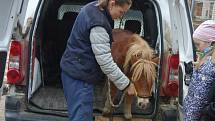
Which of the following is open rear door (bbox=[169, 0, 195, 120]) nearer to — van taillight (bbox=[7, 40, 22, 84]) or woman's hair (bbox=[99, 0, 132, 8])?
woman's hair (bbox=[99, 0, 132, 8])

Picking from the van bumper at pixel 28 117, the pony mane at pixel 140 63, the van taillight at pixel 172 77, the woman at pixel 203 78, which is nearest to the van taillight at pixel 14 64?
the van bumper at pixel 28 117

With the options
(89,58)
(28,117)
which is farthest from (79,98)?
(28,117)

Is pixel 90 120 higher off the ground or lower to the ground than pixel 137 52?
lower

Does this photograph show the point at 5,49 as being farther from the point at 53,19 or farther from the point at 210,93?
the point at 53,19

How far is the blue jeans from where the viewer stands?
12.7ft

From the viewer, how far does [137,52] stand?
418cm

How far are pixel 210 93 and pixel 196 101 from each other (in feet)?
0.46

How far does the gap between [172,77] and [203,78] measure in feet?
4.41

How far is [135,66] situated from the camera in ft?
13.5

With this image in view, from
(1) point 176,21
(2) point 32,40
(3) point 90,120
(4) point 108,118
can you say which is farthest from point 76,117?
(1) point 176,21

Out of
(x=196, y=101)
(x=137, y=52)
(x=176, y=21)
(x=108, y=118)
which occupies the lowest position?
(x=108, y=118)

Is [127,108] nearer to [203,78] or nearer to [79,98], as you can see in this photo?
[79,98]

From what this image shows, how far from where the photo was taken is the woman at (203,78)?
10.5 feet

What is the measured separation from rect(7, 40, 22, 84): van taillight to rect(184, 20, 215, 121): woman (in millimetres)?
1816
